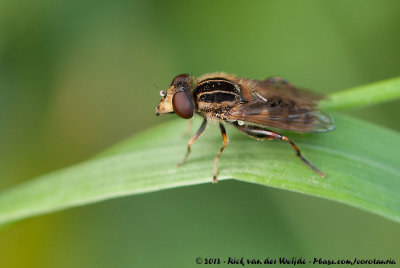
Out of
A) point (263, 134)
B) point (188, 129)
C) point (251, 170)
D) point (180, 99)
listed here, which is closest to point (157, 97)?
point (188, 129)

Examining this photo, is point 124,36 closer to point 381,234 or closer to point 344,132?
point 344,132

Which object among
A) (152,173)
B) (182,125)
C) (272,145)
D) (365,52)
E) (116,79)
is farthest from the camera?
(116,79)

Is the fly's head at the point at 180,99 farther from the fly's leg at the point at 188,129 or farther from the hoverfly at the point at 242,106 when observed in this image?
the fly's leg at the point at 188,129

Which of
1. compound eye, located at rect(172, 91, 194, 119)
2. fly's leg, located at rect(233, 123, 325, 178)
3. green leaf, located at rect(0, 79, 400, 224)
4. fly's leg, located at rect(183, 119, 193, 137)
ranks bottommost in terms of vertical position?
green leaf, located at rect(0, 79, 400, 224)

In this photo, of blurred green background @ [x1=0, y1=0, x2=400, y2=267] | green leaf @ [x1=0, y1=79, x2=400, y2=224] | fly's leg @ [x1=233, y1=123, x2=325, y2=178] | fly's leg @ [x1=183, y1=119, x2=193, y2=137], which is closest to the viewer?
green leaf @ [x1=0, y1=79, x2=400, y2=224]

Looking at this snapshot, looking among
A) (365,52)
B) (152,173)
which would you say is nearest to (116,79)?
(152,173)

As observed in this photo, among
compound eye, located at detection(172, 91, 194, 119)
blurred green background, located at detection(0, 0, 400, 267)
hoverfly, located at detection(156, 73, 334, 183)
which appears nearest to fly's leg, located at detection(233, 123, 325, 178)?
hoverfly, located at detection(156, 73, 334, 183)

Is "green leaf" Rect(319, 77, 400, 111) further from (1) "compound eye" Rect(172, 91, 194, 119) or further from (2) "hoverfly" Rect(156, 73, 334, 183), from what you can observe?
(1) "compound eye" Rect(172, 91, 194, 119)
